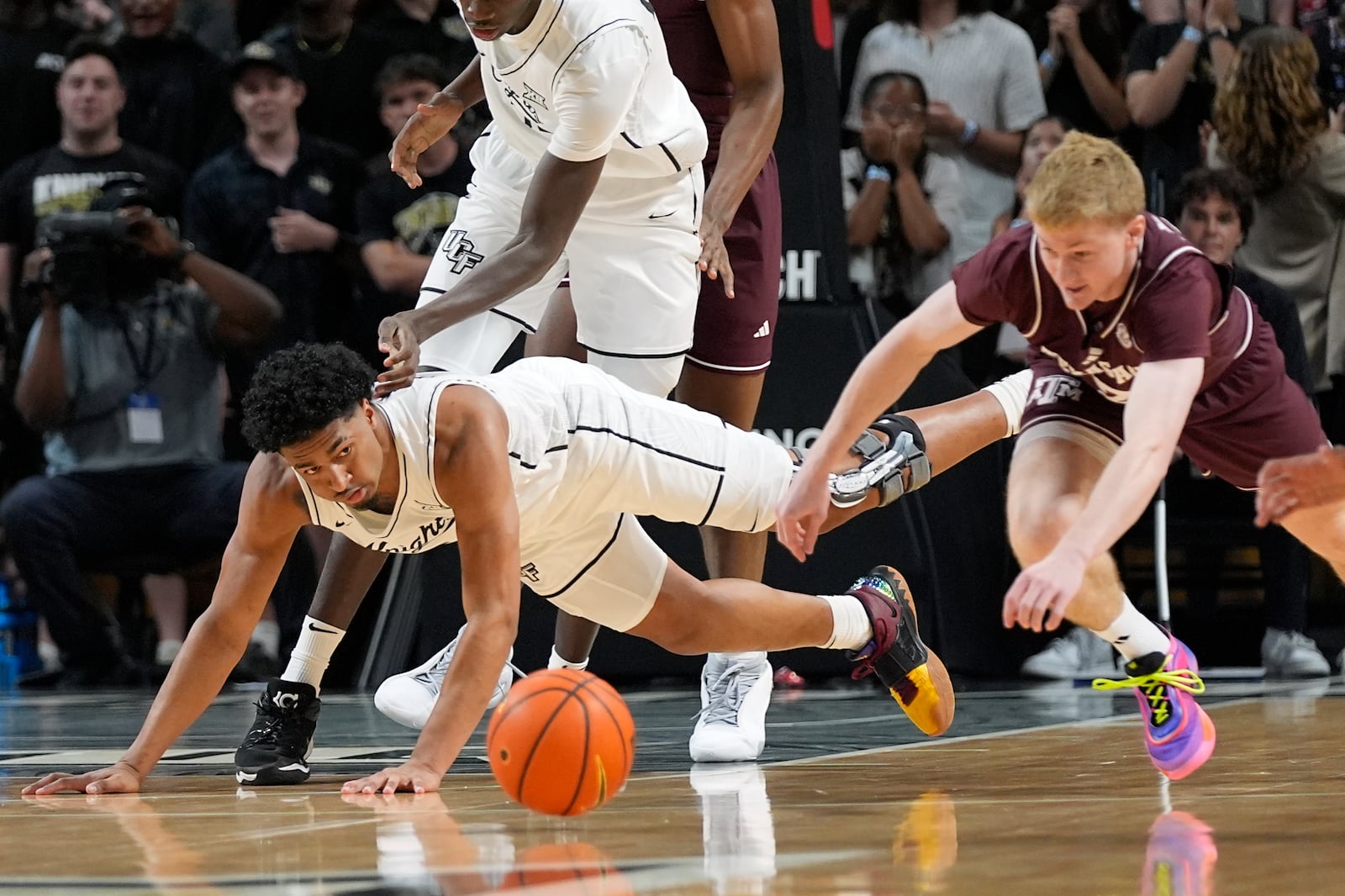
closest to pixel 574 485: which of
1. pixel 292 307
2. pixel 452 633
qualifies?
pixel 452 633

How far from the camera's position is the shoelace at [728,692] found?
4582mm

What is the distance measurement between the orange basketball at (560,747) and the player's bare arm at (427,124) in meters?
1.97

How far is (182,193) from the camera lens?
8.15m

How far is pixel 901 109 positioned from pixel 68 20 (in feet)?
14.3

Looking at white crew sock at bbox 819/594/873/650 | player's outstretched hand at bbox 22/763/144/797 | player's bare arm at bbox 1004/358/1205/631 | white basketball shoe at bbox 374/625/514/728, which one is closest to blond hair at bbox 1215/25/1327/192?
white crew sock at bbox 819/594/873/650

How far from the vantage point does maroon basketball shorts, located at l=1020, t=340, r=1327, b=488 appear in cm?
408

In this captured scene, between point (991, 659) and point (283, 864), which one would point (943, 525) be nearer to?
point (991, 659)

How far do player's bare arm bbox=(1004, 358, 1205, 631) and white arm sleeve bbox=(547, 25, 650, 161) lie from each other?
1444 mm

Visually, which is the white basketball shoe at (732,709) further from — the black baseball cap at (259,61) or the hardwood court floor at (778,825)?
the black baseball cap at (259,61)

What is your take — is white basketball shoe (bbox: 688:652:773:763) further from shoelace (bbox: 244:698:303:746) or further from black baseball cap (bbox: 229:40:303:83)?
black baseball cap (bbox: 229:40:303:83)

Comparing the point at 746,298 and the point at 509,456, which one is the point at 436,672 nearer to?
the point at 509,456

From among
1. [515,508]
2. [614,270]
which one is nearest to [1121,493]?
[515,508]

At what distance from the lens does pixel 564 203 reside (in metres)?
4.27

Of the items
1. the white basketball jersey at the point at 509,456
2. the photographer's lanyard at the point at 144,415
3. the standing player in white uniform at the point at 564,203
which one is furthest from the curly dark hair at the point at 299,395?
the photographer's lanyard at the point at 144,415
